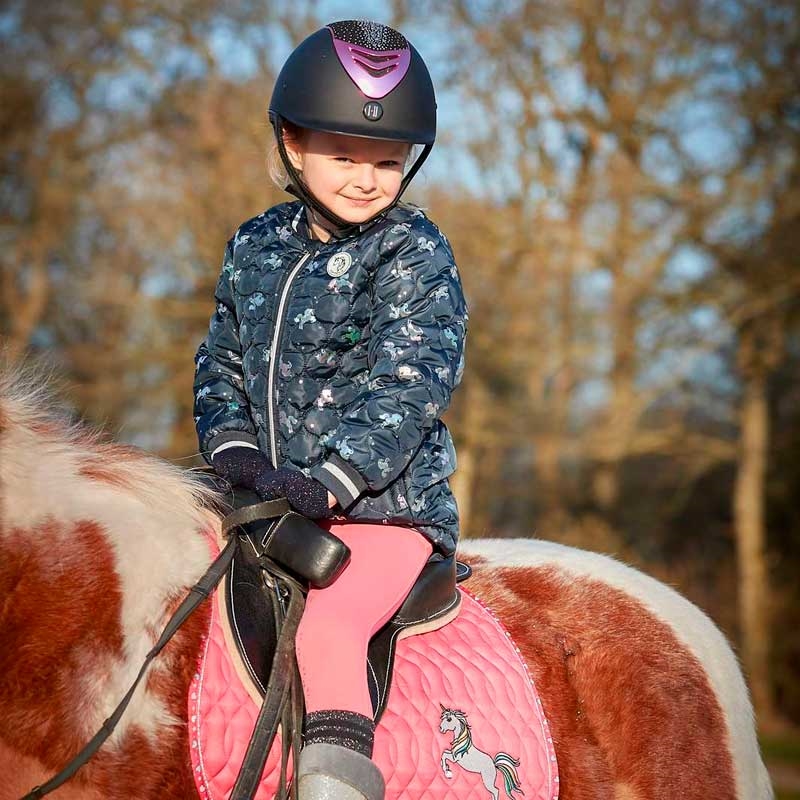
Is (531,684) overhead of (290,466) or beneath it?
beneath

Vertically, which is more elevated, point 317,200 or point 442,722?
point 317,200

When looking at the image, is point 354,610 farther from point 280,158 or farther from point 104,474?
point 280,158

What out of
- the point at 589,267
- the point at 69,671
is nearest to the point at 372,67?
the point at 69,671

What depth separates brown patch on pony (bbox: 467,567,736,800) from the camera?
313 cm

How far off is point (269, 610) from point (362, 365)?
2.41 feet

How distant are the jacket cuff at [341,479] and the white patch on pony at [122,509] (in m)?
0.35

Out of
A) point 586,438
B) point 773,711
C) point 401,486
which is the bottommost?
point 773,711

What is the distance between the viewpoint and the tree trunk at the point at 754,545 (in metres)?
14.9

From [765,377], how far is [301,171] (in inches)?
546

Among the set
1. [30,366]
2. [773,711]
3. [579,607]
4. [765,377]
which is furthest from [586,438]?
[30,366]

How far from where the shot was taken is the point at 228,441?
302cm

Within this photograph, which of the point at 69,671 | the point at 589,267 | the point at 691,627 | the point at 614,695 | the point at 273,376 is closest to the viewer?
the point at 69,671

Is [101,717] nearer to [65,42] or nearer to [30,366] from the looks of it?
[30,366]

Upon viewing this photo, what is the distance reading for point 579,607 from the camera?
11.1ft
